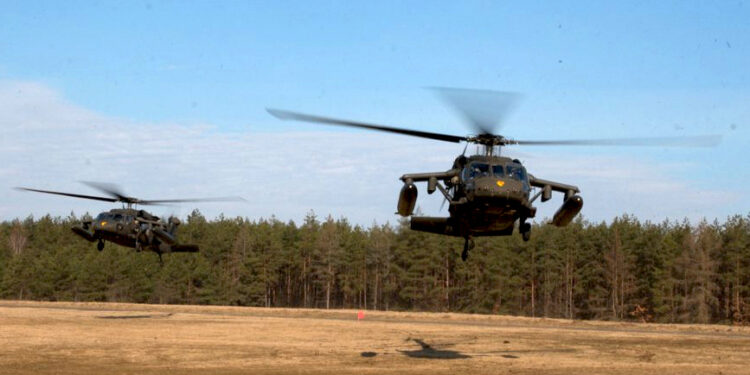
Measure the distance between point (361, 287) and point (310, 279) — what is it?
1706cm

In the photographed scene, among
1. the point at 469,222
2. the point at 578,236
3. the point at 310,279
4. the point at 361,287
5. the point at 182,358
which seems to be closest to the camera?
the point at 469,222

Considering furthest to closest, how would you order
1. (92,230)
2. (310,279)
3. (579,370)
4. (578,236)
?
1. (310,279)
2. (578,236)
3. (92,230)
4. (579,370)

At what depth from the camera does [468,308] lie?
10162cm

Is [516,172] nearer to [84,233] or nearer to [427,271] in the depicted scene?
[84,233]

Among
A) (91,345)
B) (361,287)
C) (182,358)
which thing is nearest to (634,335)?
(182,358)

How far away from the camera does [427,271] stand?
10500 centimetres

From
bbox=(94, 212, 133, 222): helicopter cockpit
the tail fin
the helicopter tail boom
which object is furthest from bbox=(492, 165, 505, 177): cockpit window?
the helicopter tail boom

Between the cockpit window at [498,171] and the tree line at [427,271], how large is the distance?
A: 241 ft

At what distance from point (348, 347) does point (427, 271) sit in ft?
226

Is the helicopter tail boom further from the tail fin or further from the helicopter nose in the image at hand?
the helicopter nose

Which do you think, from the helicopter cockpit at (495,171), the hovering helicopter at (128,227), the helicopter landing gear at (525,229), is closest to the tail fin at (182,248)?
the hovering helicopter at (128,227)

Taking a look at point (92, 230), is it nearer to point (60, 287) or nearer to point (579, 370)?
point (579, 370)

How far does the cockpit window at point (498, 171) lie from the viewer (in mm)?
21594

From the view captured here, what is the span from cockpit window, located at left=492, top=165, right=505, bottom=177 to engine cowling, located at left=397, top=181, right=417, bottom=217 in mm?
2219
